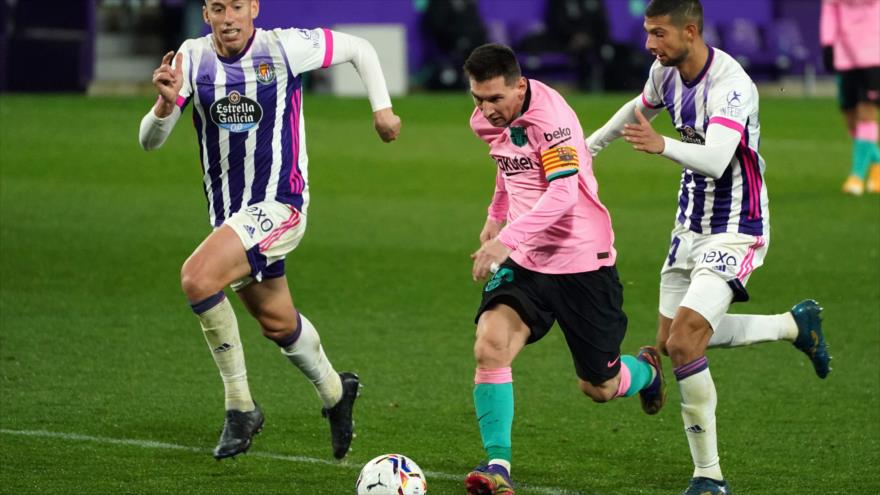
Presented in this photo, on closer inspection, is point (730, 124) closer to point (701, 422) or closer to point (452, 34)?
point (701, 422)

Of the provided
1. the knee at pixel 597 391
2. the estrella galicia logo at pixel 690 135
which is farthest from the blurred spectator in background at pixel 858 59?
the knee at pixel 597 391

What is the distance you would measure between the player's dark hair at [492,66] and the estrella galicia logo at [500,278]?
717 millimetres

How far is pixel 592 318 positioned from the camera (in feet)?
19.0

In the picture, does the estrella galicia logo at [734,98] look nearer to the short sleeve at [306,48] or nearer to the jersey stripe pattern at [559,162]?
the jersey stripe pattern at [559,162]

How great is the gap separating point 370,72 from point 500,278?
1144mm

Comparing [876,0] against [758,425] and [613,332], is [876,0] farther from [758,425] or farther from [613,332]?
[613,332]

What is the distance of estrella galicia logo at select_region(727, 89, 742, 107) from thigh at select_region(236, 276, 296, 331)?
1.92 meters

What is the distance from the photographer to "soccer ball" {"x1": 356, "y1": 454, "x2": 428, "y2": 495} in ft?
17.0

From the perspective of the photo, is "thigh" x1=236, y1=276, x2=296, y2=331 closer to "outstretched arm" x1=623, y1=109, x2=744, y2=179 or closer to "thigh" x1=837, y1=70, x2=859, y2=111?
"outstretched arm" x1=623, y1=109, x2=744, y2=179

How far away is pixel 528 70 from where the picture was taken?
24.9 m

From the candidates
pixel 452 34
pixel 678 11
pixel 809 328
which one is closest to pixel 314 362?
pixel 678 11

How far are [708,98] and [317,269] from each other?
5463 millimetres

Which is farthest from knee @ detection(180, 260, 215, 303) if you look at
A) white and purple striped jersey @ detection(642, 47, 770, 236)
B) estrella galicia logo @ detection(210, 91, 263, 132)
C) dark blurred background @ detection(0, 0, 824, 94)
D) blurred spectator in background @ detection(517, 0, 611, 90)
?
blurred spectator in background @ detection(517, 0, 611, 90)

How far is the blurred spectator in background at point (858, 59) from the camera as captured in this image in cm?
1374
